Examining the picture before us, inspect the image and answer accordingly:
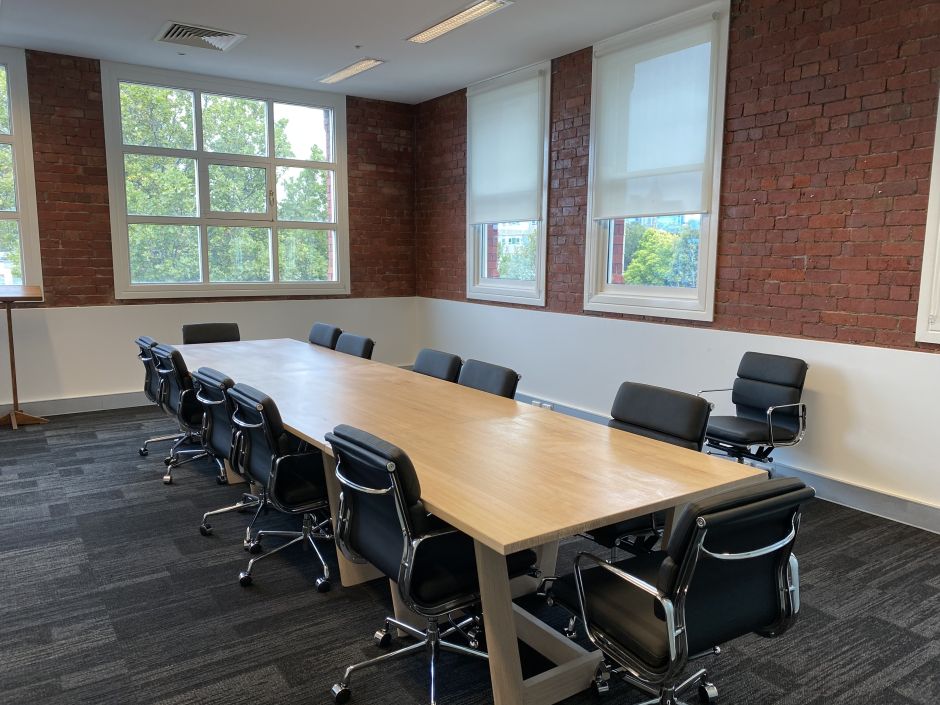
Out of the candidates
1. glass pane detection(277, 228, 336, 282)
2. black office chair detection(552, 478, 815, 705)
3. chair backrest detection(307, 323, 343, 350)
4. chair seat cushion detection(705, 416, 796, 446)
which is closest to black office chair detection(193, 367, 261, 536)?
chair backrest detection(307, 323, 343, 350)

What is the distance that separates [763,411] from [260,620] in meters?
3.18

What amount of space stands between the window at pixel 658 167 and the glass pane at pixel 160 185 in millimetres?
3990

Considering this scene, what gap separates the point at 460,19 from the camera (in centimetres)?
502

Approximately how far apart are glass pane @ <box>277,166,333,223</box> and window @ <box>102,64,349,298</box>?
0.01m

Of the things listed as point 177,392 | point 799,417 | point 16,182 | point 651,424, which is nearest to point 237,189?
point 16,182

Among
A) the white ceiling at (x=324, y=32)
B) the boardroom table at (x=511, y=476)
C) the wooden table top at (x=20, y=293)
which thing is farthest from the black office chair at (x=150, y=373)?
the white ceiling at (x=324, y=32)

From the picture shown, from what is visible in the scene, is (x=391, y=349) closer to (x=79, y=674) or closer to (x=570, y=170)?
(x=570, y=170)

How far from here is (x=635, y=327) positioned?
5.46 metres

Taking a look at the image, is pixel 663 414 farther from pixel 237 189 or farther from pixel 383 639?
pixel 237 189

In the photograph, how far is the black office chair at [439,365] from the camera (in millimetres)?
4207

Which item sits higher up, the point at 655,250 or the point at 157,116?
the point at 157,116

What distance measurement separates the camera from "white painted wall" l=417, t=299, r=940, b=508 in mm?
3826

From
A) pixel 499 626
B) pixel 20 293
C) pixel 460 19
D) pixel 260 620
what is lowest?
pixel 260 620

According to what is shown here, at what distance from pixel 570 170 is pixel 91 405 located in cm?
493
